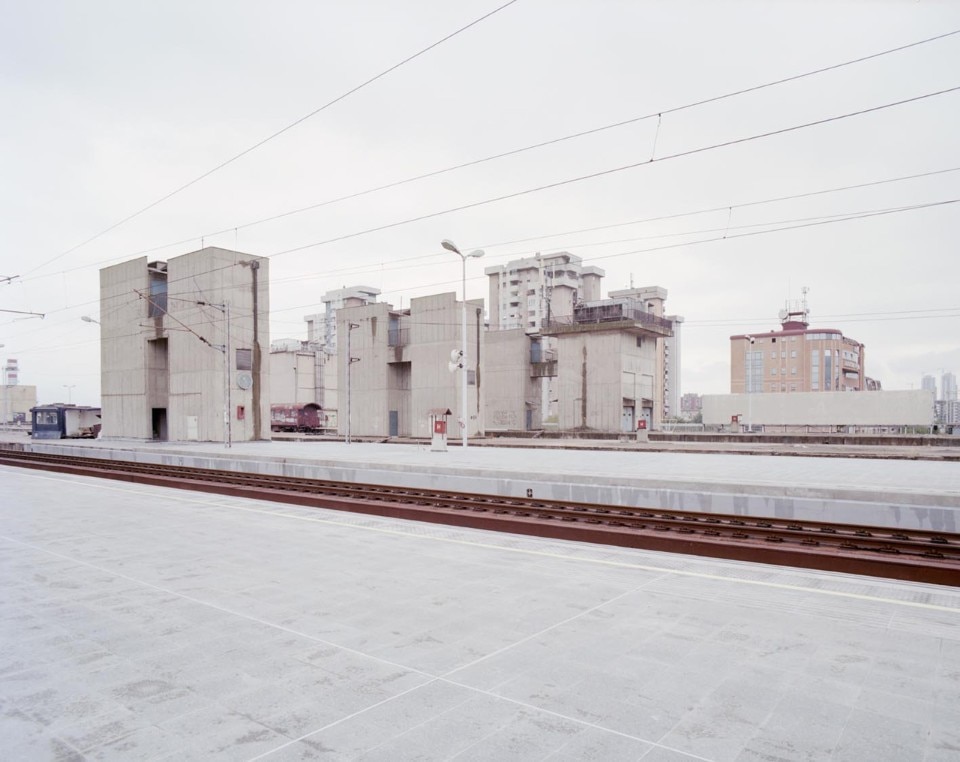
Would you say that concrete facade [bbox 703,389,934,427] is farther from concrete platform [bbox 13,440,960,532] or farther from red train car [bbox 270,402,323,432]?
red train car [bbox 270,402,323,432]

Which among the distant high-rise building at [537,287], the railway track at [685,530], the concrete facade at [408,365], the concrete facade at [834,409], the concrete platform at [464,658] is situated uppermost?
the distant high-rise building at [537,287]

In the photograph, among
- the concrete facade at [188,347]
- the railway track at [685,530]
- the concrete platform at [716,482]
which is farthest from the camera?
the concrete facade at [188,347]

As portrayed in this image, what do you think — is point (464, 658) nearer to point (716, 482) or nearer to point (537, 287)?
point (716, 482)

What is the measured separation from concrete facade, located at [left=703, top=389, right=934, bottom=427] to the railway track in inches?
1551

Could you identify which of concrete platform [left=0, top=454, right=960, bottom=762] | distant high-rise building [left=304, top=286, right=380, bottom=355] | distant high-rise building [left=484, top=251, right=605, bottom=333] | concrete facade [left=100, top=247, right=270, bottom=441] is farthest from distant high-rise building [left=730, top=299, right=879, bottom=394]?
concrete platform [left=0, top=454, right=960, bottom=762]

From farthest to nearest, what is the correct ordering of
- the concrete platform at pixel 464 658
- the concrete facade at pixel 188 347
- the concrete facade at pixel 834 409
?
the concrete facade at pixel 834 409 → the concrete facade at pixel 188 347 → the concrete platform at pixel 464 658

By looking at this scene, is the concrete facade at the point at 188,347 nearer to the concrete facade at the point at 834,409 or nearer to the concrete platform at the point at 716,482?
the concrete platform at the point at 716,482

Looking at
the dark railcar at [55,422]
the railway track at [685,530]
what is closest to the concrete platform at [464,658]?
the railway track at [685,530]

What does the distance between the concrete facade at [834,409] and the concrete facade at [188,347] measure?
37.1 metres

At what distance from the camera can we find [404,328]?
53812 millimetres

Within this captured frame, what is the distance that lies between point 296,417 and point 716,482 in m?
55.1

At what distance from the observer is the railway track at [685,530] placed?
8.27 metres

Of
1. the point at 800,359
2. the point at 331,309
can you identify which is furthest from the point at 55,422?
the point at 800,359

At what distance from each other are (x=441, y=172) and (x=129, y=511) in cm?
1166
